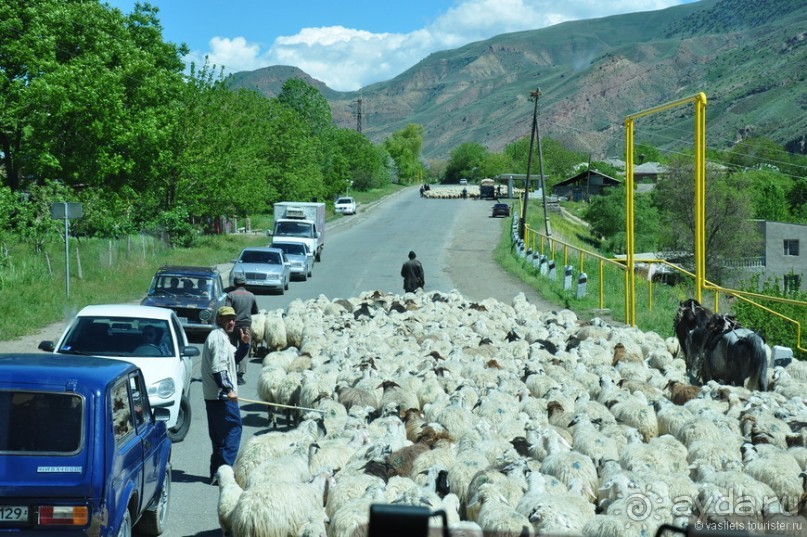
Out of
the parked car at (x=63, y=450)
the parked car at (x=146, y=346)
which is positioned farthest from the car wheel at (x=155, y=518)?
the parked car at (x=146, y=346)

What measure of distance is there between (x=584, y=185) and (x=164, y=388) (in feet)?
336

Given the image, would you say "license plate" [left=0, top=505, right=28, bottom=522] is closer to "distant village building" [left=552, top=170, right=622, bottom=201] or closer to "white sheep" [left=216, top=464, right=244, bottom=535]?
"white sheep" [left=216, top=464, right=244, bottom=535]

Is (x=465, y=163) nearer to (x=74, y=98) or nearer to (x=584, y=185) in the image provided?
(x=584, y=185)

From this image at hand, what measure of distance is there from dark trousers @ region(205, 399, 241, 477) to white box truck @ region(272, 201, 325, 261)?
1016 inches

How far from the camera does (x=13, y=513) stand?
5.71 metres

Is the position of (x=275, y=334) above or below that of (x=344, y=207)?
below

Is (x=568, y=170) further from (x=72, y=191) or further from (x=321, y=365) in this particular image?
(x=321, y=365)

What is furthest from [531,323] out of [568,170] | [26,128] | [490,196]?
[568,170]

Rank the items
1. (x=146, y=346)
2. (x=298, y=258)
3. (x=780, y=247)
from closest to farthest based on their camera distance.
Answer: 1. (x=146, y=346)
2. (x=298, y=258)
3. (x=780, y=247)

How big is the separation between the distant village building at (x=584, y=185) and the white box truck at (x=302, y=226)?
5981 centimetres

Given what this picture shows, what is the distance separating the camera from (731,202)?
6725 centimetres

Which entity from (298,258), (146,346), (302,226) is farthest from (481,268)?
(146,346)

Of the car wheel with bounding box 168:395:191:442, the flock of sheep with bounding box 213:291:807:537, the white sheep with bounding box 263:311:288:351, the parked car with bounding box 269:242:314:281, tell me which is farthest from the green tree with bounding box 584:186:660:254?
the car wheel with bounding box 168:395:191:442

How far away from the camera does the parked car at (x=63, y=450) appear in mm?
5758
